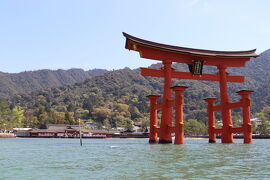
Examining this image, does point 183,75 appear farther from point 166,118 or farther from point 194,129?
point 194,129

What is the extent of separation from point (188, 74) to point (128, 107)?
114 metres

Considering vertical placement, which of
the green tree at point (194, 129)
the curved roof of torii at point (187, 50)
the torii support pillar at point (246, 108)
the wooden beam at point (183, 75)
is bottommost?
the green tree at point (194, 129)

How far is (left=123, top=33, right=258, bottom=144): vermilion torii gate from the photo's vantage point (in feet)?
92.7

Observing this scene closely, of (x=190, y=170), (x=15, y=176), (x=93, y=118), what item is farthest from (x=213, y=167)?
(x=93, y=118)

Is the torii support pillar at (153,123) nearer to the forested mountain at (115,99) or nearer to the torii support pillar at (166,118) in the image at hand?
the torii support pillar at (166,118)

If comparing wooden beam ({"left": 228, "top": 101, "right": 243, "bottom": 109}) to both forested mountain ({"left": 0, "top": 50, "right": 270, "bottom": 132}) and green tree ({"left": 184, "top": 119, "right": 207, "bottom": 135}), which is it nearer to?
green tree ({"left": 184, "top": 119, "right": 207, "bottom": 135})

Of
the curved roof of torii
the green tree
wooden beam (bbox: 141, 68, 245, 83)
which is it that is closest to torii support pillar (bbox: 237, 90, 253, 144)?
wooden beam (bbox: 141, 68, 245, 83)

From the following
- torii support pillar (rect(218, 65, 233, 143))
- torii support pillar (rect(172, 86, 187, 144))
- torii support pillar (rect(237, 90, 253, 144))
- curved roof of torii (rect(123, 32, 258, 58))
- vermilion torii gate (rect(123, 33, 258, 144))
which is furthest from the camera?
torii support pillar (rect(218, 65, 233, 143))

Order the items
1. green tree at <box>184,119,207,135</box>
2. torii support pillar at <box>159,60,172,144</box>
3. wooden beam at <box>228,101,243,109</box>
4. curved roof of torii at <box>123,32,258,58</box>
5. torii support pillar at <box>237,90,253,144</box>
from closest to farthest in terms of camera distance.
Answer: curved roof of torii at <box>123,32,258,58</box>
torii support pillar at <box>159,60,172,144</box>
torii support pillar at <box>237,90,253,144</box>
wooden beam at <box>228,101,243,109</box>
green tree at <box>184,119,207,135</box>

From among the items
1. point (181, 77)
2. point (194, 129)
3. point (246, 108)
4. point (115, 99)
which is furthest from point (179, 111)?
point (115, 99)

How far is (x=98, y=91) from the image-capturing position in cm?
17300

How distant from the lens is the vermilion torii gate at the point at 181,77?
28266 millimetres

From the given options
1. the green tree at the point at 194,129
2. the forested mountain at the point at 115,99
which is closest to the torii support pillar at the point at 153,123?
the green tree at the point at 194,129

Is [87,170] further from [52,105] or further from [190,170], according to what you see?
[52,105]
